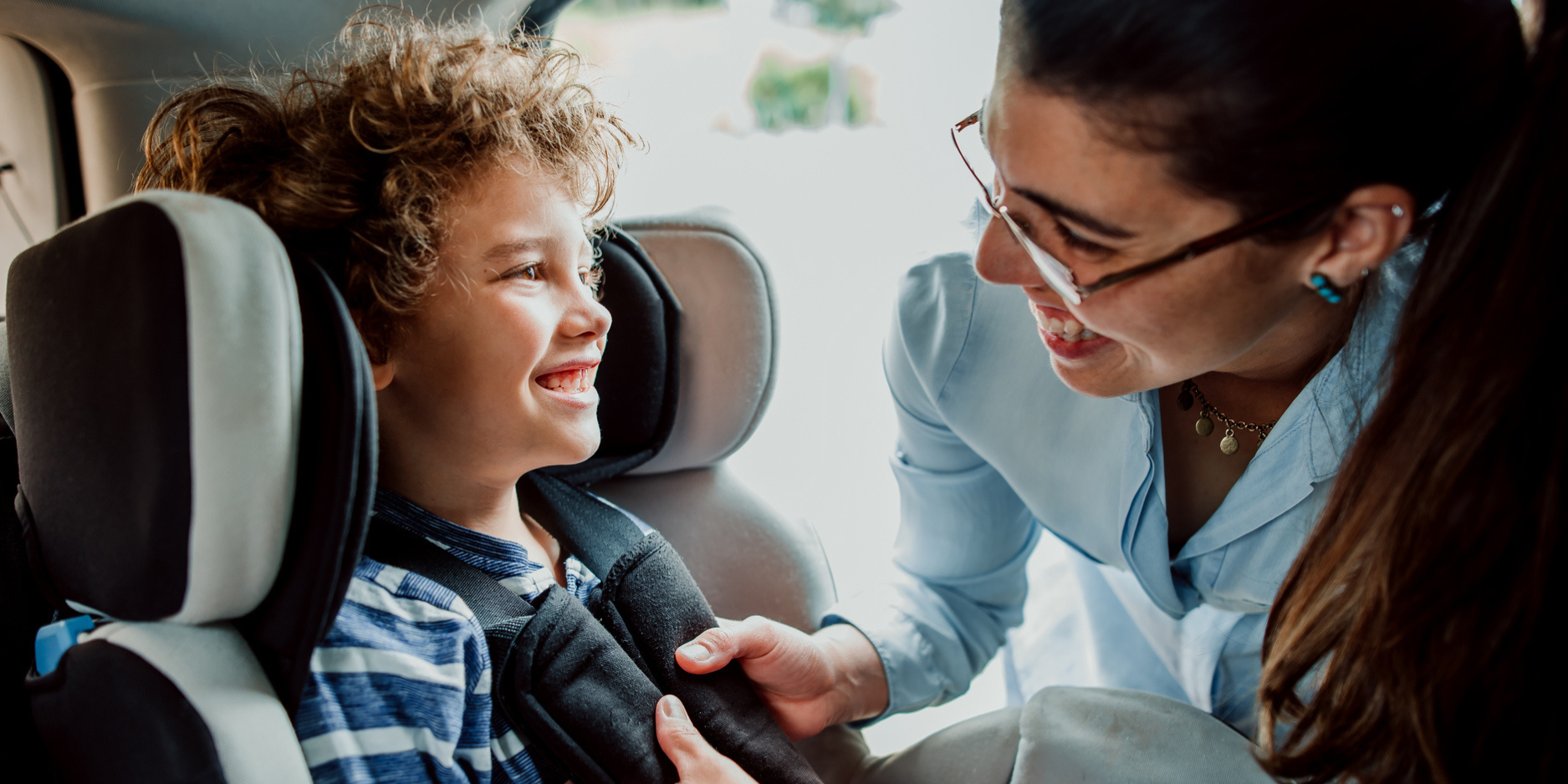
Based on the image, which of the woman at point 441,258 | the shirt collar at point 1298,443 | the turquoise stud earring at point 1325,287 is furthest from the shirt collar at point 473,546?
the turquoise stud earring at point 1325,287

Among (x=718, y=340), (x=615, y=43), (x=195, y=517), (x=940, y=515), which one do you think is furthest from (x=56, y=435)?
(x=615, y=43)

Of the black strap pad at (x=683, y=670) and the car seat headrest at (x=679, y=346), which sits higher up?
the car seat headrest at (x=679, y=346)

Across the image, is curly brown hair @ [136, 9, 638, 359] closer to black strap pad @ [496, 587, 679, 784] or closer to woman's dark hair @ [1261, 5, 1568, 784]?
black strap pad @ [496, 587, 679, 784]

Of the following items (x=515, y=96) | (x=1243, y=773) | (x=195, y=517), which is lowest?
(x=1243, y=773)

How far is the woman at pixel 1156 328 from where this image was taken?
69cm

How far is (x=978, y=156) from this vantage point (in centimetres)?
110

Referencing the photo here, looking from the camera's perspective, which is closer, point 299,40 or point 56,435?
point 56,435

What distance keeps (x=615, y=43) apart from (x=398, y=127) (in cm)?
95

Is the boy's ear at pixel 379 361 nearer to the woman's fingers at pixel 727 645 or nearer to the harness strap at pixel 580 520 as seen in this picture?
the harness strap at pixel 580 520

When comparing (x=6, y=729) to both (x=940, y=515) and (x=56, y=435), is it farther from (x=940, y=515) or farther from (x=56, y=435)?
(x=940, y=515)

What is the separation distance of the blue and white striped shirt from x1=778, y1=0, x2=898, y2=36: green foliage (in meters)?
1.84

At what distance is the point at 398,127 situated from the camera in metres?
0.98

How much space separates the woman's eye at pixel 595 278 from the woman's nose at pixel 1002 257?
46 cm

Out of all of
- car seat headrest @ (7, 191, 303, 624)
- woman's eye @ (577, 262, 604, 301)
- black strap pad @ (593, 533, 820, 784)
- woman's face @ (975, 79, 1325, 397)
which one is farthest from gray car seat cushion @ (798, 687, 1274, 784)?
car seat headrest @ (7, 191, 303, 624)
